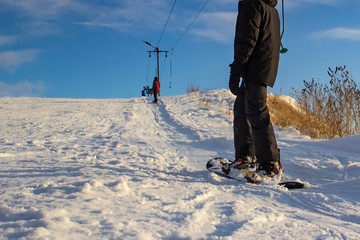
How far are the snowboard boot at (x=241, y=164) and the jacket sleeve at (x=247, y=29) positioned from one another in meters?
0.97

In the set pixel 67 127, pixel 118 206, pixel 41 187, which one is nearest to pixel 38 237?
pixel 118 206

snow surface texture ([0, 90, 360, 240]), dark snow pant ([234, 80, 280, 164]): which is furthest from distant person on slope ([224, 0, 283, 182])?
snow surface texture ([0, 90, 360, 240])

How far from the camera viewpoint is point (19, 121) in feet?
25.6

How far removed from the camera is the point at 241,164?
326 centimetres

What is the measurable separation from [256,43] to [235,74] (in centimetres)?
34

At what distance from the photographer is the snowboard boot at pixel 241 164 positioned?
10.6 ft

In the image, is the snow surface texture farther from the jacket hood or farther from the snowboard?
the jacket hood

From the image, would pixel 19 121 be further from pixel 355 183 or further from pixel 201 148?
pixel 355 183

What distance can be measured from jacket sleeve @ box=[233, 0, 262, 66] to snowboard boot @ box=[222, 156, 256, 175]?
0.97 metres

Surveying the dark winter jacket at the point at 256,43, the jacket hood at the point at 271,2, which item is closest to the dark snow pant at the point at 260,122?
the dark winter jacket at the point at 256,43

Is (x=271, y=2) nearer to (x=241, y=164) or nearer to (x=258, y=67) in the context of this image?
(x=258, y=67)

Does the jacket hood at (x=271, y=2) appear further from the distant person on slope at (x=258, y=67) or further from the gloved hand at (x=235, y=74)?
the gloved hand at (x=235, y=74)

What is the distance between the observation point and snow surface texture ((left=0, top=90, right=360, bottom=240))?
1.72 m

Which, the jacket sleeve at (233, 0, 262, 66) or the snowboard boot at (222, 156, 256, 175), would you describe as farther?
the snowboard boot at (222, 156, 256, 175)
